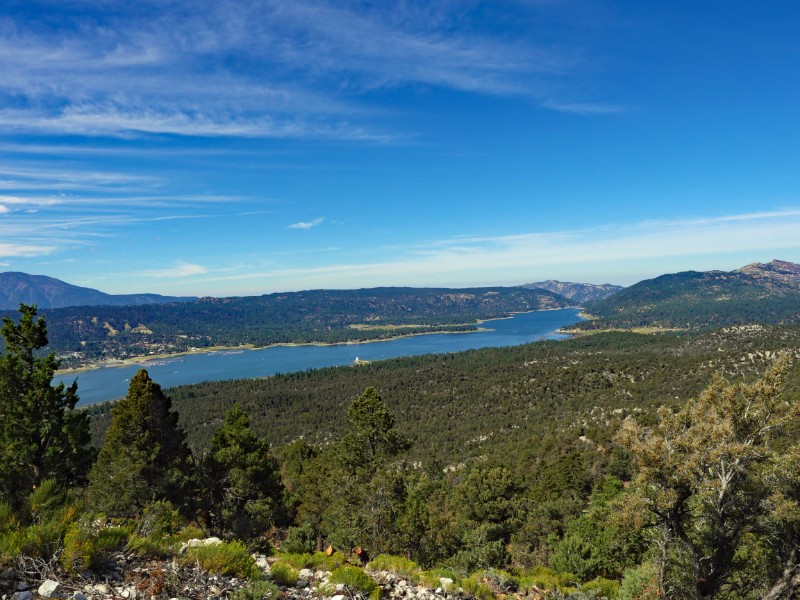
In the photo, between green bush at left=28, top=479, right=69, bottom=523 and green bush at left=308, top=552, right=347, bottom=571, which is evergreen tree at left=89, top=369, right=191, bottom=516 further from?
green bush at left=28, top=479, right=69, bottom=523

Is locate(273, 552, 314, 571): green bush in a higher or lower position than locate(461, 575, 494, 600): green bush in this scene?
higher

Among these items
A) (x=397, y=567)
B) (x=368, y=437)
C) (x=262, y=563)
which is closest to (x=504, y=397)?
(x=368, y=437)

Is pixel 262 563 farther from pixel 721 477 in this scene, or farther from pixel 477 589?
pixel 721 477

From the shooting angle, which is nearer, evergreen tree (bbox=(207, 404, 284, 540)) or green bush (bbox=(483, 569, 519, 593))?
green bush (bbox=(483, 569, 519, 593))

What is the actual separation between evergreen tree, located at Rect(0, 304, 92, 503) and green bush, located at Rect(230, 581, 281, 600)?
634 inches

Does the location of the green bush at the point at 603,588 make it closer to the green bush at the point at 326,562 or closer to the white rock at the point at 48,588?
the green bush at the point at 326,562

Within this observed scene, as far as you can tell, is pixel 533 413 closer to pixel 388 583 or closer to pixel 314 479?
pixel 314 479

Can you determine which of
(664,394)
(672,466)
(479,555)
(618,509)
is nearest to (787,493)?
(672,466)

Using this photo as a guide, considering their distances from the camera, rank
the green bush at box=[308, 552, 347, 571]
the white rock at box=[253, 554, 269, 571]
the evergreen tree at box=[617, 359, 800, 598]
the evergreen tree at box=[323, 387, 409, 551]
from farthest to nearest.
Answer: the evergreen tree at box=[323, 387, 409, 551], the evergreen tree at box=[617, 359, 800, 598], the green bush at box=[308, 552, 347, 571], the white rock at box=[253, 554, 269, 571]

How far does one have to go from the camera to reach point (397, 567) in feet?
39.7

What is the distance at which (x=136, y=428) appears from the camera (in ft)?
69.6

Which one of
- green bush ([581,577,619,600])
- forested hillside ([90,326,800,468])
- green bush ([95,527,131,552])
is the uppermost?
green bush ([95,527,131,552])

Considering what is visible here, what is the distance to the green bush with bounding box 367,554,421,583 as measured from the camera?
38.2 feet

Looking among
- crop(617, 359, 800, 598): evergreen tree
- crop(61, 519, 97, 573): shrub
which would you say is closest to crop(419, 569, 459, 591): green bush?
crop(617, 359, 800, 598): evergreen tree
